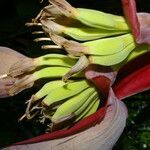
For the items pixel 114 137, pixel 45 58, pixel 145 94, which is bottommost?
pixel 145 94

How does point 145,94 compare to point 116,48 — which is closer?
point 116,48

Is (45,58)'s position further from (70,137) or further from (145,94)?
(145,94)

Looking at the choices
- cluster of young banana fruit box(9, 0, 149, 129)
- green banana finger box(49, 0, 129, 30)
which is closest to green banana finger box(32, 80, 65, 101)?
cluster of young banana fruit box(9, 0, 149, 129)

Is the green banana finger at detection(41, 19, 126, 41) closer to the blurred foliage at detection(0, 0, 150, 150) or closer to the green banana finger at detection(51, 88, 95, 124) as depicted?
the green banana finger at detection(51, 88, 95, 124)

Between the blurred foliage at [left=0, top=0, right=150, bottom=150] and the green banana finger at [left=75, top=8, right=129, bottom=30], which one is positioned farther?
the blurred foliage at [left=0, top=0, right=150, bottom=150]

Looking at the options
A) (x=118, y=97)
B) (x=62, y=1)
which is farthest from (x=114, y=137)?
(x=62, y=1)

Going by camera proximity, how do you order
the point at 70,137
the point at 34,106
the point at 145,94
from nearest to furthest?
the point at 70,137 → the point at 34,106 → the point at 145,94

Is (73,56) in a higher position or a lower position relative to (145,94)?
higher

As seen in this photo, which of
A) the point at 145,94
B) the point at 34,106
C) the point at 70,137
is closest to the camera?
the point at 70,137
